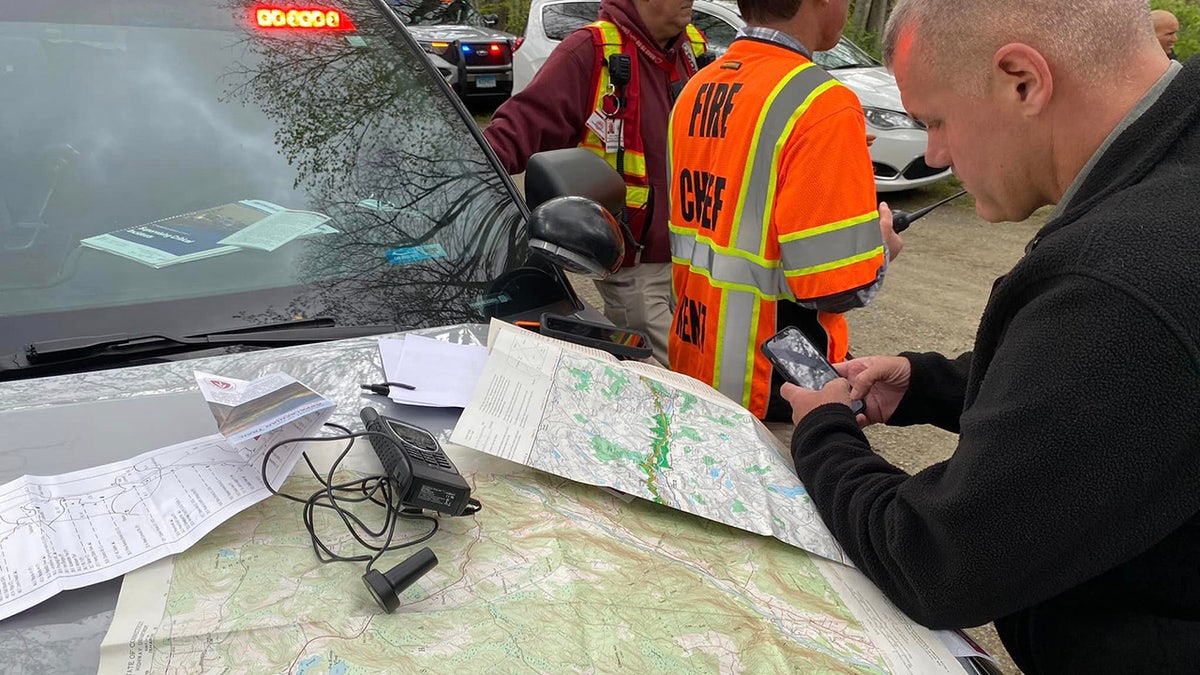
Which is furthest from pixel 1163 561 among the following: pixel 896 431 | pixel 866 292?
pixel 896 431

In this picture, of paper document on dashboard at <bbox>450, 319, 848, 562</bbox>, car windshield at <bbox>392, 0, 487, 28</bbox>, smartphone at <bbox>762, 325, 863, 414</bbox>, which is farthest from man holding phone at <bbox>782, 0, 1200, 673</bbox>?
car windshield at <bbox>392, 0, 487, 28</bbox>

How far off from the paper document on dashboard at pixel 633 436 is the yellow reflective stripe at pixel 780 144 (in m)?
0.62

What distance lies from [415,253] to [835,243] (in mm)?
969

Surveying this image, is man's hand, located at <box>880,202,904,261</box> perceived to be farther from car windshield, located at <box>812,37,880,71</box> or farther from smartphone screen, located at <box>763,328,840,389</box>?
car windshield, located at <box>812,37,880,71</box>

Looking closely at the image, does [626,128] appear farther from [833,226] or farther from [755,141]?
[833,226]

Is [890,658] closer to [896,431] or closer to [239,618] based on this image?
[239,618]

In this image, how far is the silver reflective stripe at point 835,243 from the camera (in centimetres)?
198

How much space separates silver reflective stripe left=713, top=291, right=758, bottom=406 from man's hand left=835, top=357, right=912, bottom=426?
0.43 m

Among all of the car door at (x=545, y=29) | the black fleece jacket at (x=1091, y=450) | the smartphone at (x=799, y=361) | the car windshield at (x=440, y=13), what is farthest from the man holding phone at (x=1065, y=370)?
the car windshield at (x=440, y=13)

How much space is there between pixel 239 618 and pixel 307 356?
691mm

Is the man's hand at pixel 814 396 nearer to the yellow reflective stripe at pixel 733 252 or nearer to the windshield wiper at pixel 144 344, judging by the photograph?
the yellow reflective stripe at pixel 733 252

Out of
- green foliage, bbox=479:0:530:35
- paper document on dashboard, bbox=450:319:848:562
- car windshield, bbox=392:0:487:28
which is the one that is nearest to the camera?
paper document on dashboard, bbox=450:319:848:562

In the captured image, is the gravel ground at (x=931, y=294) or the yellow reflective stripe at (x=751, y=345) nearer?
the yellow reflective stripe at (x=751, y=345)

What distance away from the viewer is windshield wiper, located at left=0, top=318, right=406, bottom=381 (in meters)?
1.51
